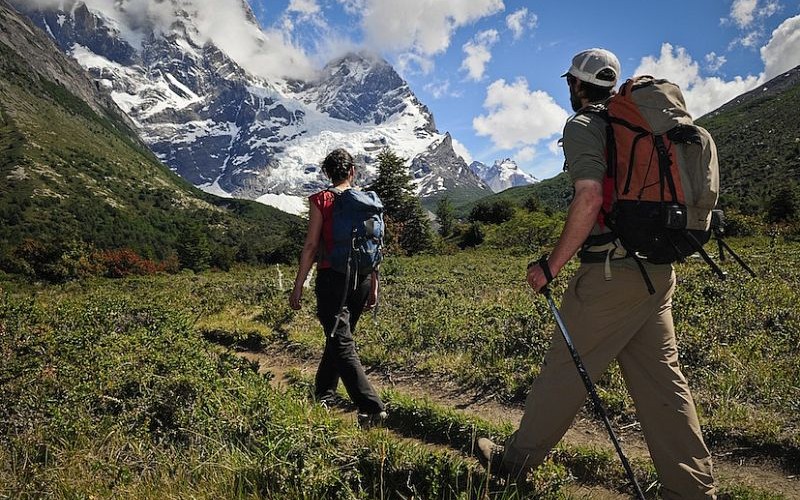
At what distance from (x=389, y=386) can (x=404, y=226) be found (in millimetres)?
40600

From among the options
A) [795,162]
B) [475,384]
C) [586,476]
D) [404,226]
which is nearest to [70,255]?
[404,226]

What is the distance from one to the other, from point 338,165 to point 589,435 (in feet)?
12.1

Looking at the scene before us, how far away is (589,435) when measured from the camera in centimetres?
455

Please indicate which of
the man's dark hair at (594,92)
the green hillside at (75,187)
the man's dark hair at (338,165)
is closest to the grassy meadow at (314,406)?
the man's dark hair at (338,165)

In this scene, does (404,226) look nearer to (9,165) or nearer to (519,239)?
(519,239)

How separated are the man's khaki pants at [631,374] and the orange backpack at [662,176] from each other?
26 cm

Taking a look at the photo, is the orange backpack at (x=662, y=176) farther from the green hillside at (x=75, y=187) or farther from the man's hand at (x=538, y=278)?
the green hillside at (x=75, y=187)

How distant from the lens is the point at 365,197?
15.4ft

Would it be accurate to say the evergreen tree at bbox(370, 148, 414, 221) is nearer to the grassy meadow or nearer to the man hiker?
the grassy meadow

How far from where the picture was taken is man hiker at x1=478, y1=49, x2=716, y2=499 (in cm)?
279

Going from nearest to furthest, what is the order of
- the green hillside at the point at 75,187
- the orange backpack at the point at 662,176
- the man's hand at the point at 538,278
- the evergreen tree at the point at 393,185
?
the orange backpack at the point at 662,176 < the man's hand at the point at 538,278 < the evergreen tree at the point at 393,185 < the green hillside at the point at 75,187

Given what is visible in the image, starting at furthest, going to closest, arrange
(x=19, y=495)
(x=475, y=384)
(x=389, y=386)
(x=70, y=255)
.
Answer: (x=70, y=255) < (x=389, y=386) < (x=475, y=384) < (x=19, y=495)

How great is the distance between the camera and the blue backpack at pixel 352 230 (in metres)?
4.59

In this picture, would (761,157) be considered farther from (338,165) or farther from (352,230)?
(352,230)
